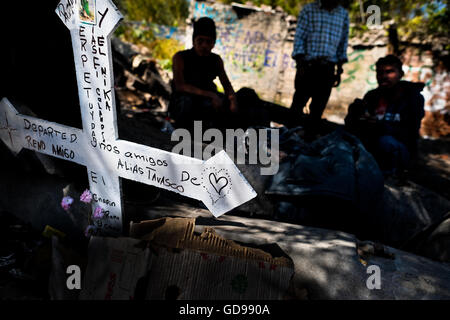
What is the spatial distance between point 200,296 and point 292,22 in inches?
343

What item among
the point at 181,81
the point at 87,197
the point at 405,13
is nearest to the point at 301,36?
the point at 181,81

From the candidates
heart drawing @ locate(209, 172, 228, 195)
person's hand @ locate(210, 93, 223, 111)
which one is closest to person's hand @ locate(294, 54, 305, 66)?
person's hand @ locate(210, 93, 223, 111)

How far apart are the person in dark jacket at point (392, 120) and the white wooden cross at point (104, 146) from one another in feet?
7.69

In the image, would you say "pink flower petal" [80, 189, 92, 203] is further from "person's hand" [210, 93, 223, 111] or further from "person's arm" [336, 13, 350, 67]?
"person's arm" [336, 13, 350, 67]

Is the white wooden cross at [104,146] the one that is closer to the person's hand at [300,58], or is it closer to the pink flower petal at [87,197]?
the pink flower petal at [87,197]

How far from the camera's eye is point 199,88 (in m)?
3.19

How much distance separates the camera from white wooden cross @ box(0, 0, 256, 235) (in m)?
1.20

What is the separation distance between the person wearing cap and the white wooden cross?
166 centimetres

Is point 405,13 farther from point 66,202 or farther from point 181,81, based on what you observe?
point 66,202

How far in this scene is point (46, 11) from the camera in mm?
1576

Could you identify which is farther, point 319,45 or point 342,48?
point 342,48

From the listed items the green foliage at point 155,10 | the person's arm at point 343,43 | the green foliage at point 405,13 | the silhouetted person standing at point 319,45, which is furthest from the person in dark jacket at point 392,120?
the green foliage at point 155,10

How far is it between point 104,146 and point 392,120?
297cm
